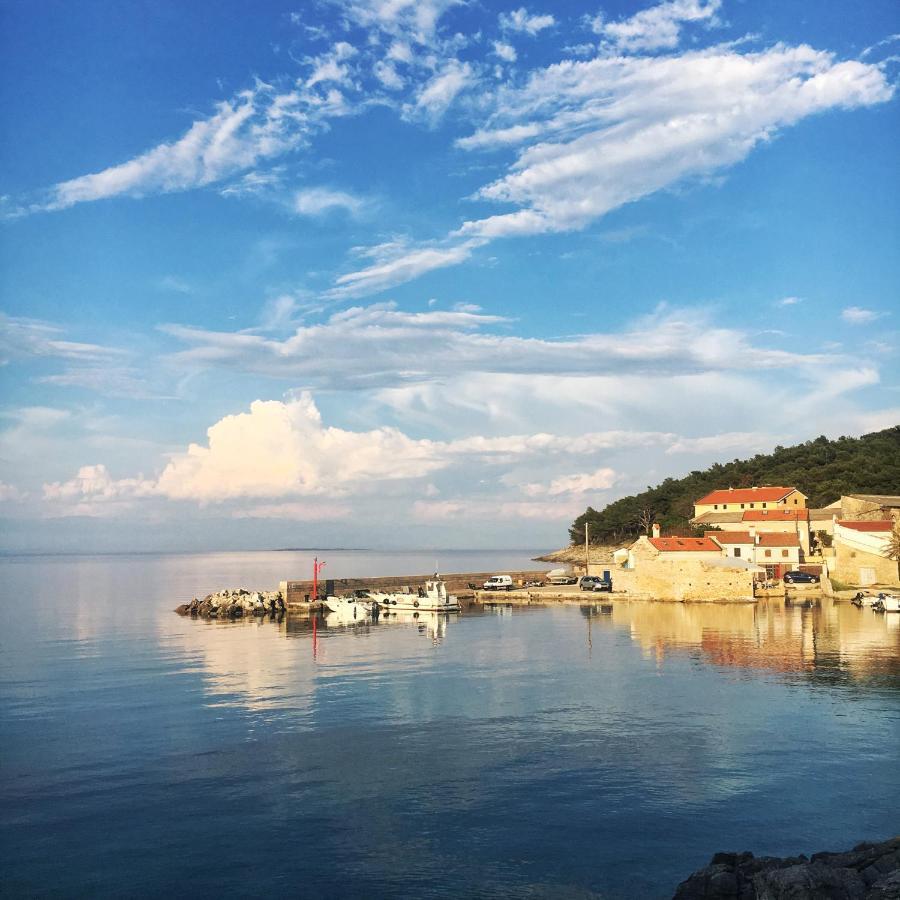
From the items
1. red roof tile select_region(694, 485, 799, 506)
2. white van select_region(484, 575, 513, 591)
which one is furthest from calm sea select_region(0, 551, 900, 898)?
red roof tile select_region(694, 485, 799, 506)

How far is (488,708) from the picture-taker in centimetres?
3134

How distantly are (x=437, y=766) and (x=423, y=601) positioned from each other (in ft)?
160

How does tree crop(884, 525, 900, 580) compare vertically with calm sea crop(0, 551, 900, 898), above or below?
above

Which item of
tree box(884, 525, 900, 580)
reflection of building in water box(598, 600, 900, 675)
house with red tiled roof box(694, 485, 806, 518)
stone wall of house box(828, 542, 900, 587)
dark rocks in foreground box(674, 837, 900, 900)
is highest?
house with red tiled roof box(694, 485, 806, 518)

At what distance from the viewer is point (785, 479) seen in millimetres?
121312

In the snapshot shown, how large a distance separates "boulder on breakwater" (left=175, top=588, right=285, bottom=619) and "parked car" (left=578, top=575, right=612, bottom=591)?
3102 centimetres

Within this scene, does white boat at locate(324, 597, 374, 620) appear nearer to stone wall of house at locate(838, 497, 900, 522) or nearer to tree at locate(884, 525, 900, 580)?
tree at locate(884, 525, 900, 580)

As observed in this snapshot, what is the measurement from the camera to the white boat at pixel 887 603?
59.2 meters

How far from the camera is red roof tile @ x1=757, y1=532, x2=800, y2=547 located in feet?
265

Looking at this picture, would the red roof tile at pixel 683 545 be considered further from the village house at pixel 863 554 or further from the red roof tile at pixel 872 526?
the red roof tile at pixel 872 526

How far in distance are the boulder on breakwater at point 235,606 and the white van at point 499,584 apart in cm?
2400

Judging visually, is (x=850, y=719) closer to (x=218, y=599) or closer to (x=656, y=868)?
(x=656, y=868)

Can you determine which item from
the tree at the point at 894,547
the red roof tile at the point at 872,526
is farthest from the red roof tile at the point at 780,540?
the tree at the point at 894,547

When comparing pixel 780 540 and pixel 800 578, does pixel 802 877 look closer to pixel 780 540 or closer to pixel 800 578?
pixel 800 578
